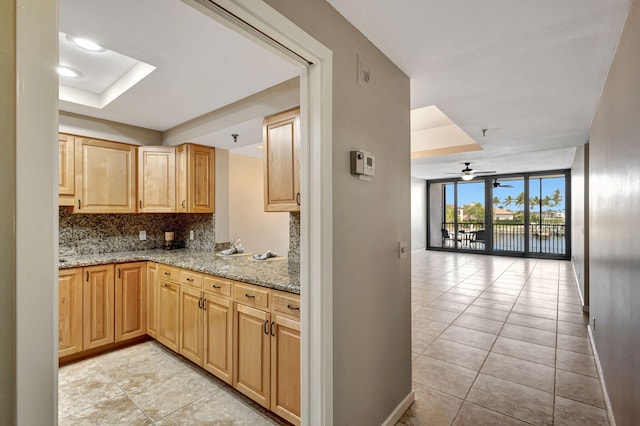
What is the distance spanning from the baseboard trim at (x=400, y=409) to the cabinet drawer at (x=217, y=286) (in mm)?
1400

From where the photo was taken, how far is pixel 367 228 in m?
1.77

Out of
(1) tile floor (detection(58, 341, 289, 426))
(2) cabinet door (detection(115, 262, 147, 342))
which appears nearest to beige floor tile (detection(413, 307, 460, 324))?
(1) tile floor (detection(58, 341, 289, 426))

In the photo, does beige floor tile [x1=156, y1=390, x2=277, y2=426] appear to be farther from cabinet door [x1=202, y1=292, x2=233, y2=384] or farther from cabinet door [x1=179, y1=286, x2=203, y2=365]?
cabinet door [x1=179, y1=286, x2=203, y2=365]

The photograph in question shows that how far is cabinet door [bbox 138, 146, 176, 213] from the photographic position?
350cm

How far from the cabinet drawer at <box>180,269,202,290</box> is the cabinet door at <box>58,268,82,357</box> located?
99cm

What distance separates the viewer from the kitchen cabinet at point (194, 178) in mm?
3400

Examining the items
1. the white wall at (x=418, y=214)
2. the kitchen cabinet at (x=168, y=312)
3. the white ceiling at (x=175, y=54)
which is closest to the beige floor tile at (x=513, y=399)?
the kitchen cabinet at (x=168, y=312)

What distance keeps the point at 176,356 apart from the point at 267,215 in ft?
7.54

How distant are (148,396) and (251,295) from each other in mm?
1194

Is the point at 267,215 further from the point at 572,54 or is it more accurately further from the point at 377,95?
the point at 572,54

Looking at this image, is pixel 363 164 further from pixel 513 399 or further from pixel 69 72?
pixel 69 72

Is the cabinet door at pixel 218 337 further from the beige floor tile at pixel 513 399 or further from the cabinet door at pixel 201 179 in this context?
the beige floor tile at pixel 513 399

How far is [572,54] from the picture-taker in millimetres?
1953

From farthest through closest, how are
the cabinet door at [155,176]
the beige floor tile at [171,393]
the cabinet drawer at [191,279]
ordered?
the cabinet door at [155,176]
the cabinet drawer at [191,279]
the beige floor tile at [171,393]
